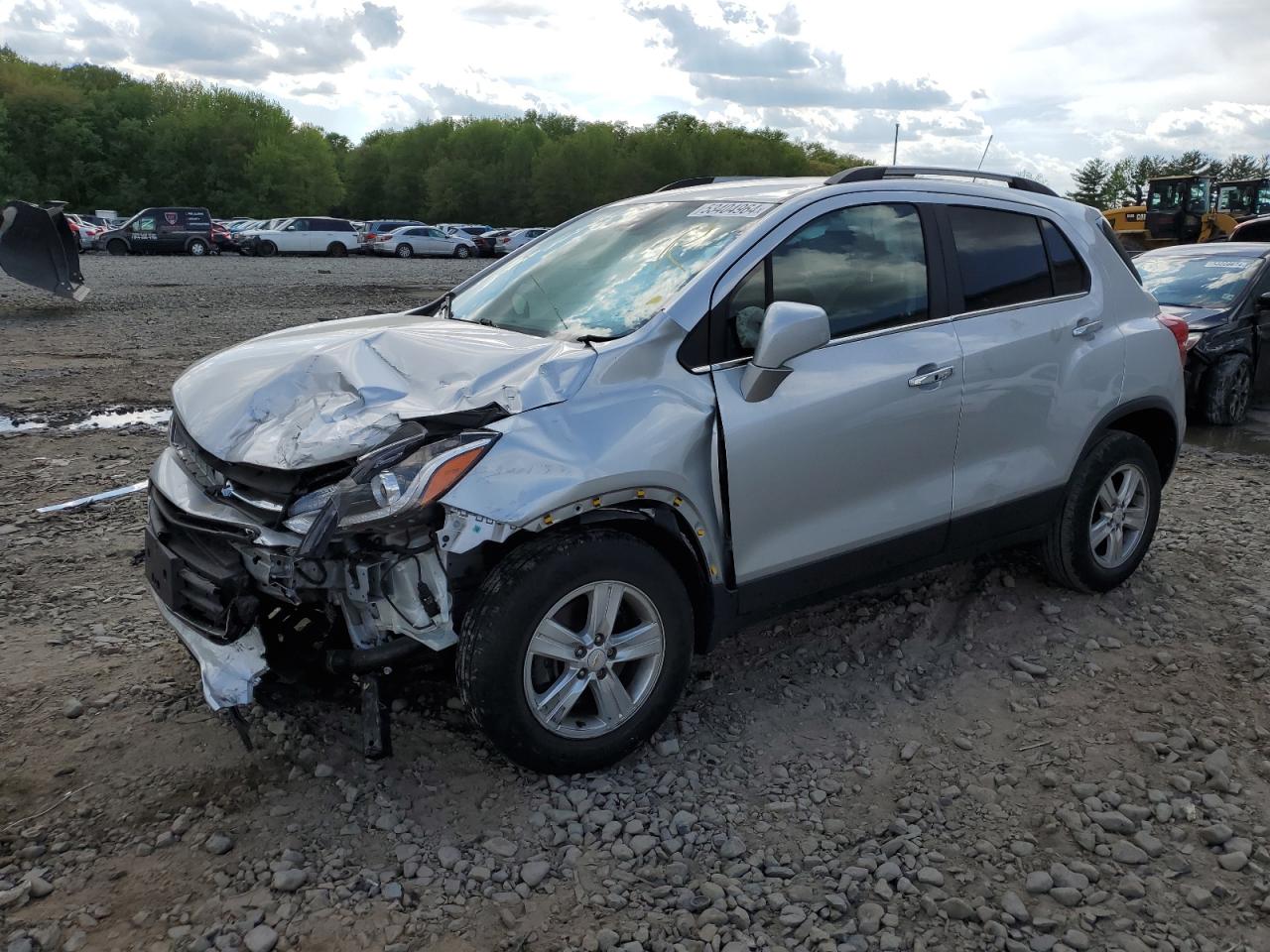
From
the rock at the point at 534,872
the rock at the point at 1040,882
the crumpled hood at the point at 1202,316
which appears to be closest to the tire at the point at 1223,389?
the crumpled hood at the point at 1202,316

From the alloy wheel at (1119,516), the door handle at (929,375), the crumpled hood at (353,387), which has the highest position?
the crumpled hood at (353,387)

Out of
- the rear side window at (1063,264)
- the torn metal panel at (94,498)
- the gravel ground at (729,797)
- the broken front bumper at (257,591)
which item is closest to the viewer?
the gravel ground at (729,797)

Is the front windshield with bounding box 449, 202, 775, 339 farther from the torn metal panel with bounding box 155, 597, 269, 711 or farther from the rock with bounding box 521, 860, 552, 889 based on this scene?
the rock with bounding box 521, 860, 552, 889

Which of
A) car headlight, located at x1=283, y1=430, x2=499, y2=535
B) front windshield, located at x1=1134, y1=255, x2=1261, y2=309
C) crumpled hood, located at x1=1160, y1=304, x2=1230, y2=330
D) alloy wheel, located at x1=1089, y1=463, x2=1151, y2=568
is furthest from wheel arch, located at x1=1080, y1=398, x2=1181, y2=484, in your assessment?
front windshield, located at x1=1134, y1=255, x2=1261, y2=309

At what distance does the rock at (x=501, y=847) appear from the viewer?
319 centimetres

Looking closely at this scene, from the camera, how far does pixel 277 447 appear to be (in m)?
3.28

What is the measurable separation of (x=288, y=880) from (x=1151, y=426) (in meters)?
4.37

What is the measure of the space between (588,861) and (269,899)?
90 centimetres

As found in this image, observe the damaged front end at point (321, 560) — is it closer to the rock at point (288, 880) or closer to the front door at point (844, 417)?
the rock at point (288, 880)

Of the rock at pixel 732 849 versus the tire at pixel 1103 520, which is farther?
the tire at pixel 1103 520

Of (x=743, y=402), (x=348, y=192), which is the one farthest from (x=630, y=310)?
(x=348, y=192)

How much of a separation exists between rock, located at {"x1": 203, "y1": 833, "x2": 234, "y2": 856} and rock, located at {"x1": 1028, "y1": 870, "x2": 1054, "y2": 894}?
7.68ft

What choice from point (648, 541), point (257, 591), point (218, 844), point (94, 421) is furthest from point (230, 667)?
point (94, 421)

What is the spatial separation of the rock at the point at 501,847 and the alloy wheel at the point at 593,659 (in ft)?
1.17
